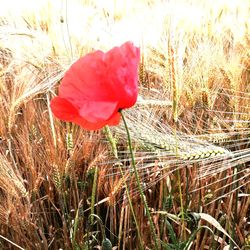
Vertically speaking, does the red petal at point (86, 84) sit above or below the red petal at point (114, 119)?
above

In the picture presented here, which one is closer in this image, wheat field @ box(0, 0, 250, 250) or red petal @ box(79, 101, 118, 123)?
red petal @ box(79, 101, 118, 123)

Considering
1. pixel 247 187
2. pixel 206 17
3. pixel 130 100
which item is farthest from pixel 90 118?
pixel 206 17

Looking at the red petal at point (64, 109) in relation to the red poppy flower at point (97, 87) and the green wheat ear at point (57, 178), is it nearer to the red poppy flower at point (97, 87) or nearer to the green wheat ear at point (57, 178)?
the red poppy flower at point (97, 87)

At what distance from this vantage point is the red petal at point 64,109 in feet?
2.06

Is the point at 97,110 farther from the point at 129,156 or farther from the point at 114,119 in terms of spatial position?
the point at 129,156

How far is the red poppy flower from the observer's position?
0.62 metres

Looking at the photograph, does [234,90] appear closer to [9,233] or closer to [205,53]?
[205,53]

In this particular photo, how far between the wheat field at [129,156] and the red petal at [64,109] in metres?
0.19

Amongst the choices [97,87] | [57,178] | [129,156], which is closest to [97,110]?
[97,87]

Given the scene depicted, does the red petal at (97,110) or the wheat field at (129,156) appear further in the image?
the wheat field at (129,156)

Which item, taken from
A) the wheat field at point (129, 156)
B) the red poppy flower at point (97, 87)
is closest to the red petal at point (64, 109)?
the red poppy flower at point (97, 87)

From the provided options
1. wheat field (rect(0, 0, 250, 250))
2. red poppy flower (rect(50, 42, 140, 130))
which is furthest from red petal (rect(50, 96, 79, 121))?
wheat field (rect(0, 0, 250, 250))

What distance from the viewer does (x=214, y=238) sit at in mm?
948

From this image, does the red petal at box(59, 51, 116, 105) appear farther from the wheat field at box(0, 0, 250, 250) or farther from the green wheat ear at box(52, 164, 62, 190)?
the green wheat ear at box(52, 164, 62, 190)
